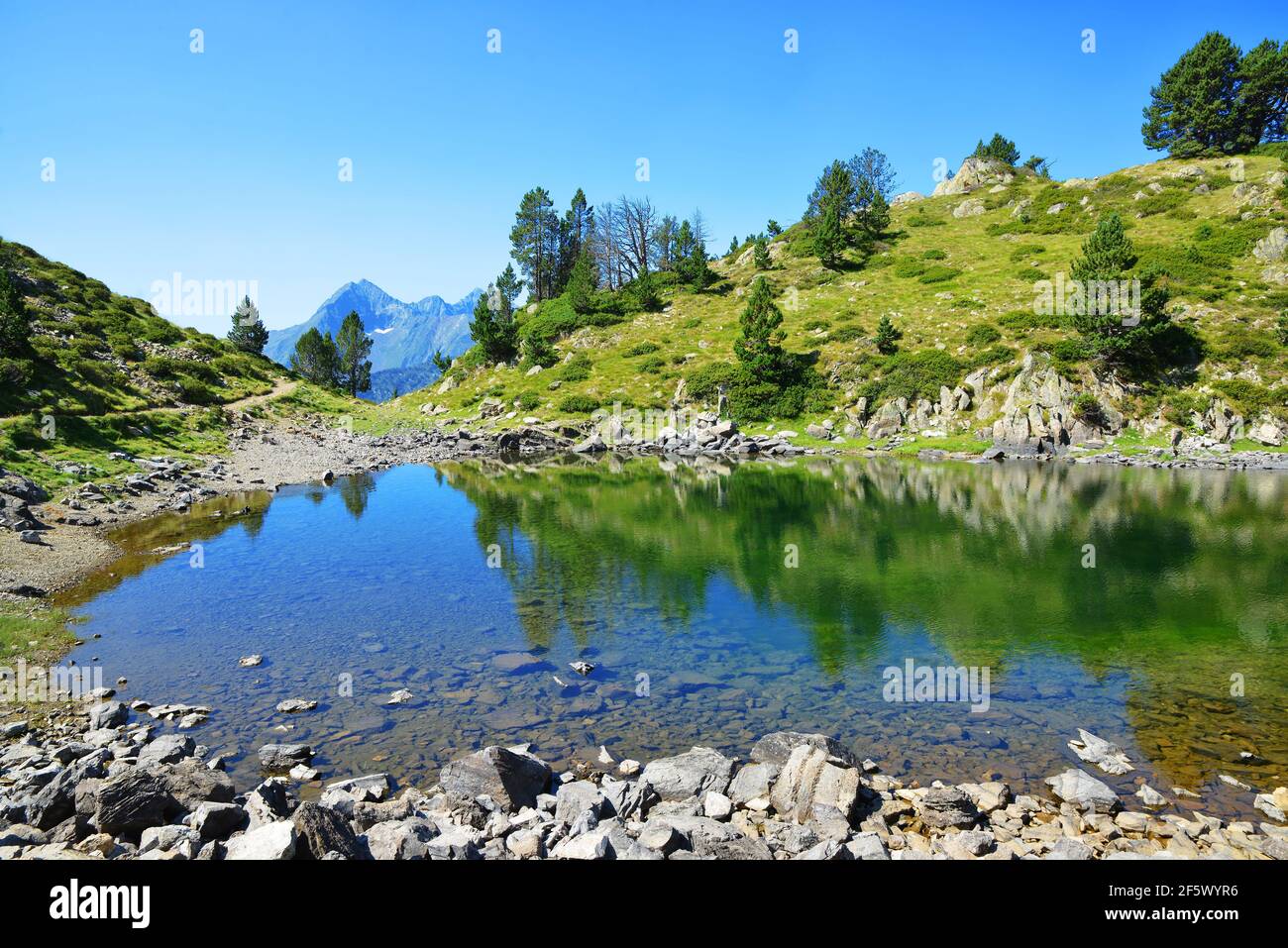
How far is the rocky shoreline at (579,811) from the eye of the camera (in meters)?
9.90

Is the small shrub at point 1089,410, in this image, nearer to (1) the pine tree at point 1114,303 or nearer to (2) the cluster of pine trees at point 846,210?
(1) the pine tree at point 1114,303

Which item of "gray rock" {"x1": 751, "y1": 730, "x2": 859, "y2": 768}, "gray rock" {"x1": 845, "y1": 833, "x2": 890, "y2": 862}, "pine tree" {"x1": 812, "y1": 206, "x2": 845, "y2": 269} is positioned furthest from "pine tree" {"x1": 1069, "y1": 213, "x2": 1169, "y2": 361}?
→ "gray rock" {"x1": 845, "y1": 833, "x2": 890, "y2": 862}

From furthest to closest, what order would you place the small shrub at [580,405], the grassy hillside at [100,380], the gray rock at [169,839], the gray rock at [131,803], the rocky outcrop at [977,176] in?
the rocky outcrop at [977,176] < the small shrub at [580,405] < the grassy hillside at [100,380] < the gray rock at [131,803] < the gray rock at [169,839]

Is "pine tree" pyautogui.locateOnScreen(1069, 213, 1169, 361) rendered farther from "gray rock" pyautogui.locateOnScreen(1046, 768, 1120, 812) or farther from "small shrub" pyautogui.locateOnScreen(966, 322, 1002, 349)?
"gray rock" pyautogui.locateOnScreen(1046, 768, 1120, 812)

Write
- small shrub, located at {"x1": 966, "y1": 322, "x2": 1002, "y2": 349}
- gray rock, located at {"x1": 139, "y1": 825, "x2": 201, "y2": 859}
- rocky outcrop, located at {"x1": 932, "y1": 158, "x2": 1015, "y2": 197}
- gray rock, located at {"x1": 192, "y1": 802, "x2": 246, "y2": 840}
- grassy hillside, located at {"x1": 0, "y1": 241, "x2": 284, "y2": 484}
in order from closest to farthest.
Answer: gray rock, located at {"x1": 139, "y1": 825, "x2": 201, "y2": 859} → gray rock, located at {"x1": 192, "y1": 802, "x2": 246, "y2": 840} → grassy hillside, located at {"x1": 0, "y1": 241, "x2": 284, "y2": 484} → small shrub, located at {"x1": 966, "y1": 322, "x2": 1002, "y2": 349} → rocky outcrop, located at {"x1": 932, "y1": 158, "x2": 1015, "y2": 197}

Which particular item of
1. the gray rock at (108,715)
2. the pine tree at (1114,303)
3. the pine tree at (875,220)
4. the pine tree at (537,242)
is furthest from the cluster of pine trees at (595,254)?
the gray rock at (108,715)

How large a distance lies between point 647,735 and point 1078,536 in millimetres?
29490

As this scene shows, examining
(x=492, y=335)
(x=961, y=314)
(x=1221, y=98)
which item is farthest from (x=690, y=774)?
(x=1221, y=98)

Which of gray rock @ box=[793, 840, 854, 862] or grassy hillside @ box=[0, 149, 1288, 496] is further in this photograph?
grassy hillside @ box=[0, 149, 1288, 496]

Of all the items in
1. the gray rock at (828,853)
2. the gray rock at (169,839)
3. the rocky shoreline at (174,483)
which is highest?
the rocky shoreline at (174,483)

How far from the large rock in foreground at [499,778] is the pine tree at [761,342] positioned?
78.1 m

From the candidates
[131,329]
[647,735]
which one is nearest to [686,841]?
[647,735]

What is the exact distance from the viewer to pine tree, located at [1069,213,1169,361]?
6719 cm

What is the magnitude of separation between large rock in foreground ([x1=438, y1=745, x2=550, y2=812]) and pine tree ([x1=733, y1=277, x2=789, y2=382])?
7814cm
